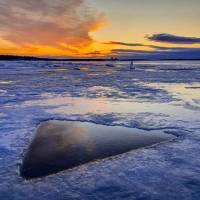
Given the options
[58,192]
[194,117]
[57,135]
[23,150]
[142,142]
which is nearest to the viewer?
[58,192]

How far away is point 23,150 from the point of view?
4777mm

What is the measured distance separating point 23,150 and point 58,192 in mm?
1676

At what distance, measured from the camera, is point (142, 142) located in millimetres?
5246

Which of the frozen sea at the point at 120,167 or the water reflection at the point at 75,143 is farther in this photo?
the water reflection at the point at 75,143

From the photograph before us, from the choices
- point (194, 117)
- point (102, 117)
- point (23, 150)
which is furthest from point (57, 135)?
point (194, 117)

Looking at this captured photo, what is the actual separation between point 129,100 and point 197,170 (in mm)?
6415

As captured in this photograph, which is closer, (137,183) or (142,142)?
(137,183)

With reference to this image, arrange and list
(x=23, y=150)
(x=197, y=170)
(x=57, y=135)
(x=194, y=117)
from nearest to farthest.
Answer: (x=197, y=170)
(x=23, y=150)
(x=57, y=135)
(x=194, y=117)

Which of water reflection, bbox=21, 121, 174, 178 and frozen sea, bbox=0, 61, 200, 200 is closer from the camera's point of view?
frozen sea, bbox=0, 61, 200, 200

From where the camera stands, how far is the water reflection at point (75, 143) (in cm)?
410

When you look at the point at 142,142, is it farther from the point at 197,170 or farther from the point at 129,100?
the point at 129,100

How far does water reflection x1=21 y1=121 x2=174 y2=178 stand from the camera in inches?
161

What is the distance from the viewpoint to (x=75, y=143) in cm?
503

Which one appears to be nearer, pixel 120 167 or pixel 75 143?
pixel 120 167
